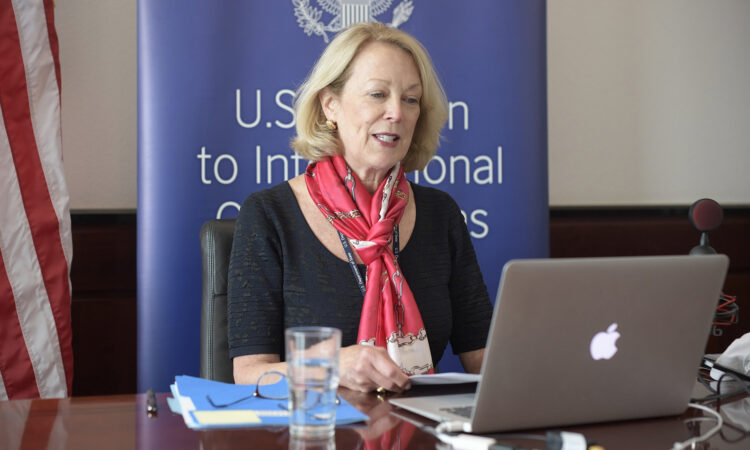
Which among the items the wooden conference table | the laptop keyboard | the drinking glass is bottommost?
the wooden conference table

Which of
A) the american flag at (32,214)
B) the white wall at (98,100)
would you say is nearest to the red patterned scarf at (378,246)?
the american flag at (32,214)

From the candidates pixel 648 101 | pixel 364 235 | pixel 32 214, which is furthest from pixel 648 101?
pixel 32 214

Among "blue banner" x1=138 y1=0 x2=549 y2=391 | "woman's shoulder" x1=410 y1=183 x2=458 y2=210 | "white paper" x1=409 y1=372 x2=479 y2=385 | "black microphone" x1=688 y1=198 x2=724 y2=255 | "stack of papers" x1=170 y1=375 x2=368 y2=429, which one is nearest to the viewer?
"stack of papers" x1=170 y1=375 x2=368 y2=429

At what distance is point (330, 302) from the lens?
1.84 m

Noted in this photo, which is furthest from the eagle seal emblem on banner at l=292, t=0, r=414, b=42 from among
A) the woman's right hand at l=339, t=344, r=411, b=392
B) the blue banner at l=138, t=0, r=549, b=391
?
the woman's right hand at l=339, t=344, r=411, b=392

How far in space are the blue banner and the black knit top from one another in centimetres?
66

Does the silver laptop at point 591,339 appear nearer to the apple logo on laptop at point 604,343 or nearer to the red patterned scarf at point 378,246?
the apple logo on laptop at point 604,343

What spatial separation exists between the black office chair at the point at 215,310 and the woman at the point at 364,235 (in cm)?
8

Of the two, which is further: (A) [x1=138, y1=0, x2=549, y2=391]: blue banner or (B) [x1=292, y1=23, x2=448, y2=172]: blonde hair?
(A) [x1=138, y1=0, x2=549, y2=391]: blue banner

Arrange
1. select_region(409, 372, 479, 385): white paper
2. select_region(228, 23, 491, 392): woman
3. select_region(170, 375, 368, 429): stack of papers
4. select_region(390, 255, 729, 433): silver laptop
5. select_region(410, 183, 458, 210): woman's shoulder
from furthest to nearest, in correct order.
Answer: select_region(410, 183, 458, 210): woman's shoulder < select_region(228, 23, 491, 392): woman < select_region(409, 372, 479, 385): white paper < select_region(170, 375, 368, 429): stack of papers < select_region(390, 255, 729, 433): silver laptop

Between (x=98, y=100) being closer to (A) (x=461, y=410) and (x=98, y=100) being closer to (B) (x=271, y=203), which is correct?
(B) (x=271, y=203)

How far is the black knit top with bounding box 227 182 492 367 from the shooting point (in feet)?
5.71

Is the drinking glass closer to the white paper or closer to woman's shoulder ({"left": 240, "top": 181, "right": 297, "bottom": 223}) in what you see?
the white paper

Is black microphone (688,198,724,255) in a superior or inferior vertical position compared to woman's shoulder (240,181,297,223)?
inferior
